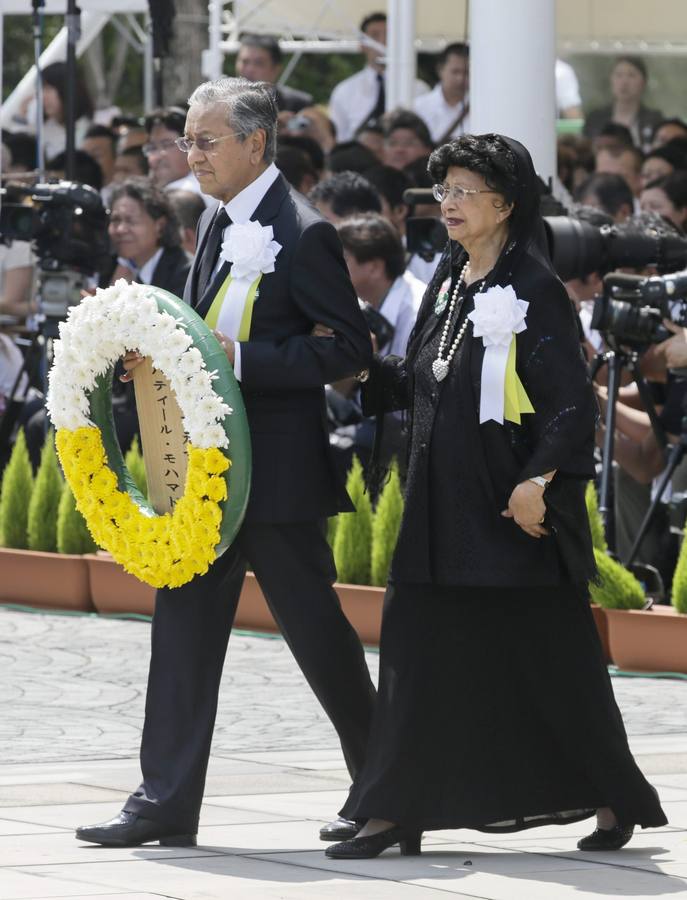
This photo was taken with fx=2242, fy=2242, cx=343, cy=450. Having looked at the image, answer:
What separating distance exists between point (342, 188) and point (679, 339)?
9.83 ft

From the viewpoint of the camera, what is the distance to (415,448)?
19.2 feet

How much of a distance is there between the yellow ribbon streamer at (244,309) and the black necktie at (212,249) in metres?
0.11

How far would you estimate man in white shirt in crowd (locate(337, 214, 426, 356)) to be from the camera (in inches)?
416

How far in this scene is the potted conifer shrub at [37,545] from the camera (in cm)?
1077

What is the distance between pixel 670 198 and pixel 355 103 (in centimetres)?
621

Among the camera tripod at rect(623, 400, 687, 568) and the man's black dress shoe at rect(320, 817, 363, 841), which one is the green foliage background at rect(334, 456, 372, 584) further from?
the man's black dress shoe at rect(320, 817, 363, 841)

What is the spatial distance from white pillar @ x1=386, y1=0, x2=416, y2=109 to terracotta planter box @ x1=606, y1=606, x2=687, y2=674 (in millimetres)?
7995

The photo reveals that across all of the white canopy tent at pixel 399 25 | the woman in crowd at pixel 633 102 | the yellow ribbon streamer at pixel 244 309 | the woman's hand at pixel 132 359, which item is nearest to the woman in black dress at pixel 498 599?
the yellow ribbon streamer at pixel 244 309

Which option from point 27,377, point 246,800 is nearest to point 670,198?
point 27,377

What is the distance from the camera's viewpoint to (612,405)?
962cm

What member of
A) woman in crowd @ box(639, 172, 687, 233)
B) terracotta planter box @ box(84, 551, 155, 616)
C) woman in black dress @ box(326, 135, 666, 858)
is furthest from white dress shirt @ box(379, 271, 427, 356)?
woman in black dress @ box(326, 135, 666, 858)

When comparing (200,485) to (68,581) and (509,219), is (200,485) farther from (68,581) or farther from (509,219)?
(68,581)

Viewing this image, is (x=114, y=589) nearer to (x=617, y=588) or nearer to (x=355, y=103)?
(x=617, y=588)

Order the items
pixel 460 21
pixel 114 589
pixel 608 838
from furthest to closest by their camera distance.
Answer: pixel 460 21
pixel 114 589
pixel 608 838
